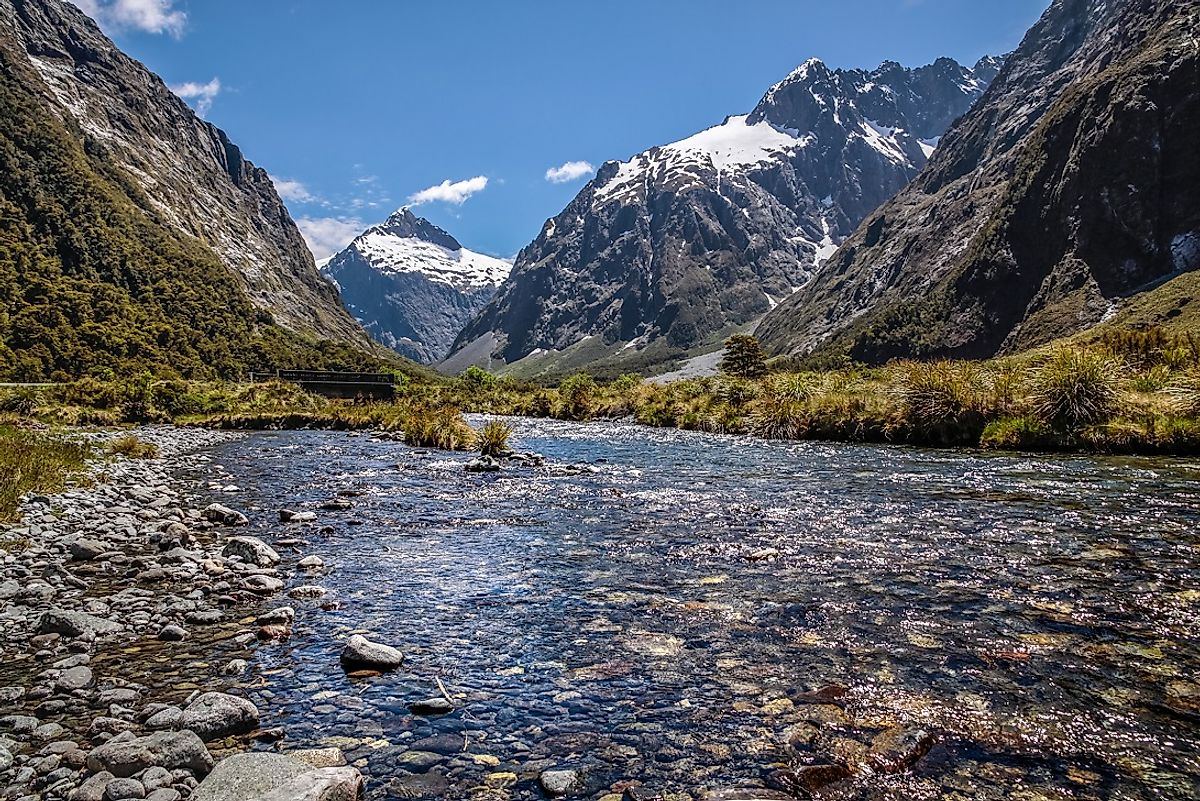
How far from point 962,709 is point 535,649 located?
4.57 m

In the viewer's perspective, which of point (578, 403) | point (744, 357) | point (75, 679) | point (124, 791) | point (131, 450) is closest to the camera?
point (124, 791)

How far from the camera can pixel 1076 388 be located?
2734 cm

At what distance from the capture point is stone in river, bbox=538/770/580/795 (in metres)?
5.25

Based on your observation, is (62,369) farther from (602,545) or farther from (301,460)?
(602,545)

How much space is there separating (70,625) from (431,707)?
4.97 m

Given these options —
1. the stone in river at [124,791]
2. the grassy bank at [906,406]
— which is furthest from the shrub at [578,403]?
the stone in river at [124,791]

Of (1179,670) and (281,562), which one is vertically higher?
(1179,670)

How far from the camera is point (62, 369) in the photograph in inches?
4562

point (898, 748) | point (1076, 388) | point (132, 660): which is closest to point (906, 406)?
point (1076, 388)

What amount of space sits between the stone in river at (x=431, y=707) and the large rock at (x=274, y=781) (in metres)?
1.39

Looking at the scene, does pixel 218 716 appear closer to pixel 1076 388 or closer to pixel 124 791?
pixel 124 791

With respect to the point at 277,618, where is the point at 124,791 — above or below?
above

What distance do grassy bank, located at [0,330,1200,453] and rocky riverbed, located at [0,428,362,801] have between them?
21.7 metres

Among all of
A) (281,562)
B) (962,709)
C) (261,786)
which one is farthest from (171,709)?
(962,709)
